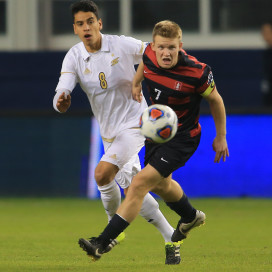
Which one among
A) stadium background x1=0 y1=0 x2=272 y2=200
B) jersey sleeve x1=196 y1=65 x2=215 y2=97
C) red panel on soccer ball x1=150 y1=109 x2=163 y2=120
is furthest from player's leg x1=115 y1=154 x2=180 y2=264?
stadium background x1=0 y1=0 x2=272 y2=200

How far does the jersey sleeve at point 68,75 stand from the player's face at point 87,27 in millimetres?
203

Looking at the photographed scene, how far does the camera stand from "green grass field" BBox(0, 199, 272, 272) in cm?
737

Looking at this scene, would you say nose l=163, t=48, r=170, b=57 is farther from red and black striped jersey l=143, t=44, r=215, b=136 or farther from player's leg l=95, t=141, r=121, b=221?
player's leg l=95, t=141, r=121, b=221

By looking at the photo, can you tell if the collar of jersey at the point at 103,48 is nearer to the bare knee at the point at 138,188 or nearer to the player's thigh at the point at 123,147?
the player's thigh at the point at 123,147

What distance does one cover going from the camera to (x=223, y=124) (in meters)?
7.36

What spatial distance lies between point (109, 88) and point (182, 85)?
110cm

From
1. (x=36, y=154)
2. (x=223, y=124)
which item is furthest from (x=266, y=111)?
(x=223, y=124)

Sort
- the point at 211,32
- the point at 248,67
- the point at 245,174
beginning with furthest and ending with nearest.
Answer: the point at 211,32 → the point at 248,67 → the point at 245,174

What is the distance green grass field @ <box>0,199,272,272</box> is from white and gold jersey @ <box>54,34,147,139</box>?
1221mm

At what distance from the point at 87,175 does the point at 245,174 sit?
246cm

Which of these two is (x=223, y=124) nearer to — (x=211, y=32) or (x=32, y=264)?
(x=32, y=264)

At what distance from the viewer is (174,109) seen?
7410mm

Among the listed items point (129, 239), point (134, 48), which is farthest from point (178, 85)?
point (129, 239)

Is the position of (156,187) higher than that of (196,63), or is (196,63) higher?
(196,63)
